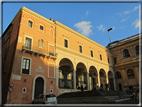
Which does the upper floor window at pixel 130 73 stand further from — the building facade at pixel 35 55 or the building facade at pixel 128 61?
the building facade at pixel 35 55

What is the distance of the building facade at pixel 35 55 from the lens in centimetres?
1394

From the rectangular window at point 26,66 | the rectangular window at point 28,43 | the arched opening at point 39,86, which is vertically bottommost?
the arched opening at point 39,86

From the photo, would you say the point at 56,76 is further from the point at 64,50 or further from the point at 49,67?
the point at 64,50

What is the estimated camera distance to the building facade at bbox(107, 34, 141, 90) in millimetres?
28089

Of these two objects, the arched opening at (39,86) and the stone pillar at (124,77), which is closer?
the arched opening at (39,86)

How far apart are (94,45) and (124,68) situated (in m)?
9.70

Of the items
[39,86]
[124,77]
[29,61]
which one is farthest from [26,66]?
[124,77]

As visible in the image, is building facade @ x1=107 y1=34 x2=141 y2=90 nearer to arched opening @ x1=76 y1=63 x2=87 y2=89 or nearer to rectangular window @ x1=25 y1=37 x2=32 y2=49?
arched opening @ x1=76 y1=63 x2=87 y2=89

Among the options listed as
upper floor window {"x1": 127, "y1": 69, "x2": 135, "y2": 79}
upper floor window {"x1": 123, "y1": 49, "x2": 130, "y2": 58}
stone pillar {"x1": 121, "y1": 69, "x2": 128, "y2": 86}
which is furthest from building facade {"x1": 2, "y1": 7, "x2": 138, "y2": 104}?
upper floor window {"x1": 123, "y1": 49, "x2": 130, "y2": 58}

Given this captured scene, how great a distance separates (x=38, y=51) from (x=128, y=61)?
74.5 ft

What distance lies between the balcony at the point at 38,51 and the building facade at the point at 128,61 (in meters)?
15.7

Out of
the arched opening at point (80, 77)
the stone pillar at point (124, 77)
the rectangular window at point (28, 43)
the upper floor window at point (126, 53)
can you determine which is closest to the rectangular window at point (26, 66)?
the rectangular window at point (28, 43)

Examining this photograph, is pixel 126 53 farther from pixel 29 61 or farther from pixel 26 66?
pixel 26 66

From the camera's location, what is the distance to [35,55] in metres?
16.4
